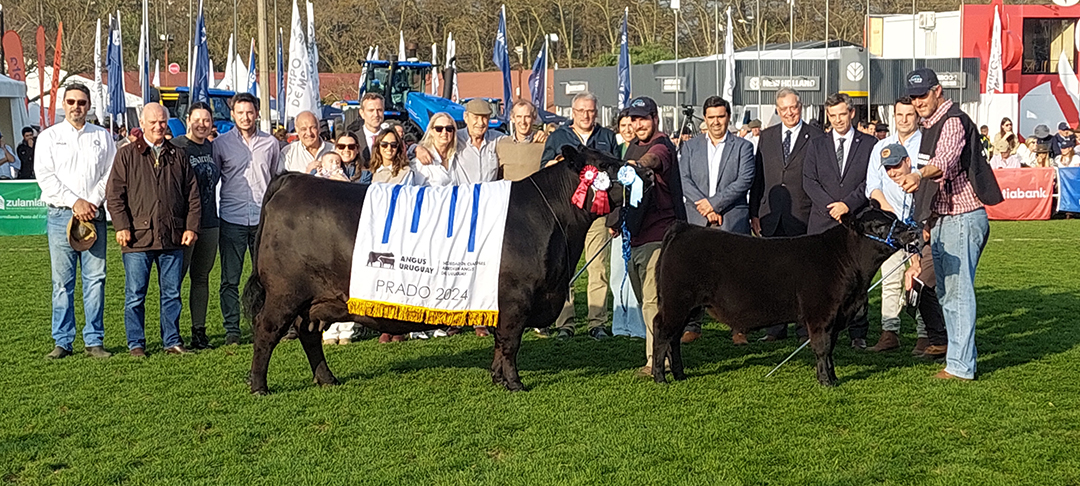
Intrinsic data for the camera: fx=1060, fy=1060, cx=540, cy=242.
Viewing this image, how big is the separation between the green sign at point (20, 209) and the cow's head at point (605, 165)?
14320 mm

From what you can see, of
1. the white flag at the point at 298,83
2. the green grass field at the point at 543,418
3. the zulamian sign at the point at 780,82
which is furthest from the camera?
the zulamian sign at the point at 780,82

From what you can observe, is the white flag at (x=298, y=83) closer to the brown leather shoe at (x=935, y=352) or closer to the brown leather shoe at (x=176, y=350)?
the brown leather shoe at (x=176, y=350)

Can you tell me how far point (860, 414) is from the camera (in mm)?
6355

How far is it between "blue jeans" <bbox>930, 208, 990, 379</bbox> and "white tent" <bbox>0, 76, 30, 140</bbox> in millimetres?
Answer: 25967

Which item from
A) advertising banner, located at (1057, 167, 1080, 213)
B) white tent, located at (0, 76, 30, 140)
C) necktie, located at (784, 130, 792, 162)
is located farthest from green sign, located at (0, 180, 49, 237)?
advertising banner, located at (1057, 167, 1080, 213)

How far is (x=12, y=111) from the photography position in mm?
27766

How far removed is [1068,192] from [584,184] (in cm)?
1737

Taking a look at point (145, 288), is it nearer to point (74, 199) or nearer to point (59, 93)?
point (74, 199)

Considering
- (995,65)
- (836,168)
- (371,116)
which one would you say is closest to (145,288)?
(371,116)

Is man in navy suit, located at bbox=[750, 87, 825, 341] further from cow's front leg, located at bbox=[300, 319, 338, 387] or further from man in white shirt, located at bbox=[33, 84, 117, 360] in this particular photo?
man in white shirt, located at bbox=[33, 84, 117, 360]

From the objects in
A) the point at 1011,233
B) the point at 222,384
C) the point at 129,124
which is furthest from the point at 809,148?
the point at 129,124

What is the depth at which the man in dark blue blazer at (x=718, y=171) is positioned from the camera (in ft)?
27.3

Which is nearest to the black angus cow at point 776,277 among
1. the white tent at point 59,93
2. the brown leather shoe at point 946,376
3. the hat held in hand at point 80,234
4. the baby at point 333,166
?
the brown leather shoe at point 946,376

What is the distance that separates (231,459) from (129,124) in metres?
30.4
